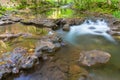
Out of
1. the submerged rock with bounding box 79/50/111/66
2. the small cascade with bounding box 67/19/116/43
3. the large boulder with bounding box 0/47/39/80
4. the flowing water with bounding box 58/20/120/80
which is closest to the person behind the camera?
the large boulder with bounding box 0/47/39/80

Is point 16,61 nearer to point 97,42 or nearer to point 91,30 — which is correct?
point 97,42

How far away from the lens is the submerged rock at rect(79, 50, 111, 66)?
28.6ft

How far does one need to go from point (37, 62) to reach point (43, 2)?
83.4ft

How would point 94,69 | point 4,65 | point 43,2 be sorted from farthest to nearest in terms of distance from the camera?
point 43,2 < point 94,69 < point 4,65

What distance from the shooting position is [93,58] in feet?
29.4

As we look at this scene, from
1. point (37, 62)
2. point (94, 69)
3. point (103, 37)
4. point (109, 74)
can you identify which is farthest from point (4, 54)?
point (103, 37)

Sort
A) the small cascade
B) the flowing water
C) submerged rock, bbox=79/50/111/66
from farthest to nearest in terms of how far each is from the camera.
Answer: the small cascade
submerged rock, bbox=79/50/111/66
the flowing water

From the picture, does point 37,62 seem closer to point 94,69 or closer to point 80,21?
point 94,69

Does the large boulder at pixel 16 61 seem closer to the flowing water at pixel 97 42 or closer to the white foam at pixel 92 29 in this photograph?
the flowing water at pixel 97 42

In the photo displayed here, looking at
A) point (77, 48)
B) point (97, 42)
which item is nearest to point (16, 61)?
point (77, 48)

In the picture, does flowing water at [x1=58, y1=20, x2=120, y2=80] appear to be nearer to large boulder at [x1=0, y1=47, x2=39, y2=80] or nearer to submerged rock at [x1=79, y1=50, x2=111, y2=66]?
submerged rock at [x1=79, y1=50, x2=111, y2=66]

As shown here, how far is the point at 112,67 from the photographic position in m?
8.45

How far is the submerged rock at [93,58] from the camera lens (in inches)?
344

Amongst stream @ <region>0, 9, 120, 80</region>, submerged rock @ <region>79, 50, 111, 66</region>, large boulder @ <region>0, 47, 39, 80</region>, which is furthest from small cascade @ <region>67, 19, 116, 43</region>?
large boulder @ <region>0, 47, 39, 80</region>
